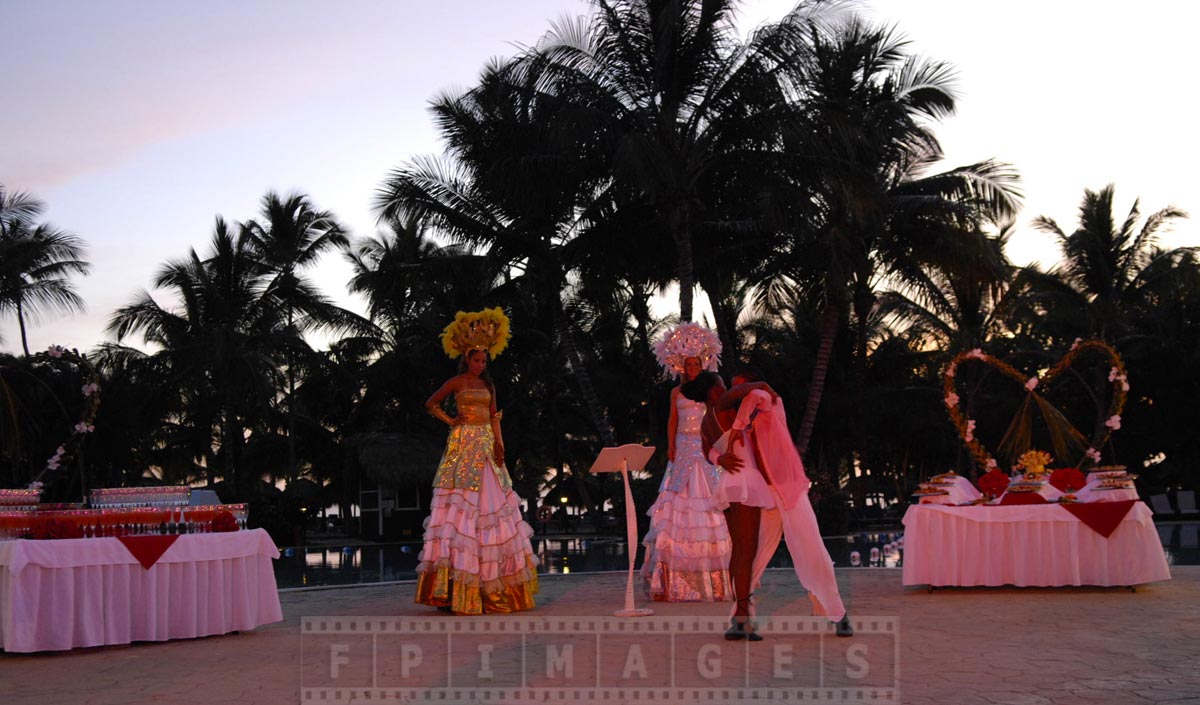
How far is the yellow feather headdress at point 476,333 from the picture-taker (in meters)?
9.73

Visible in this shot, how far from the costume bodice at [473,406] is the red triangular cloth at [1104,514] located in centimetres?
528

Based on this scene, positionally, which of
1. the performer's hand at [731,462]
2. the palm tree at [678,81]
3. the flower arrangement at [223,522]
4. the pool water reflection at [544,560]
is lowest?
the pool water reflection at [544,560]

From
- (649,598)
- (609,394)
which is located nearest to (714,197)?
(649,598)

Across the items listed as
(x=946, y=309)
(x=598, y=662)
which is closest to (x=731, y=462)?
(x=598, y=662)

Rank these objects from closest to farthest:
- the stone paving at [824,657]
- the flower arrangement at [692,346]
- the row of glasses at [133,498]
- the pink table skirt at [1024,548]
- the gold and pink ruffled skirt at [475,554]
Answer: the stone paving at [824,657] < the row of glasses at [133,498] < the gold and pink ruffled skirt at [475,554] < the pink table skirt at [1024,548] < the flower arrangement at [692,346]

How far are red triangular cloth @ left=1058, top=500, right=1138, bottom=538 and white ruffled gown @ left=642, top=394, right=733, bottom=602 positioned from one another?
3.18 m

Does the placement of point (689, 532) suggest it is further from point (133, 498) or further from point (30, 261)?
point (30, 261)

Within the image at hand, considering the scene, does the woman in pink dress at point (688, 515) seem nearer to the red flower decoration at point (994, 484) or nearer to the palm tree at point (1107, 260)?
the red flower decoration at point (994, 484)

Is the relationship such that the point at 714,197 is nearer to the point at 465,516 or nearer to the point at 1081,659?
the point at 465,516

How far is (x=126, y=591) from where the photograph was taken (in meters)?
7.67

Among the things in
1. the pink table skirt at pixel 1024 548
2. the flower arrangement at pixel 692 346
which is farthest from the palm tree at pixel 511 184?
the pink table skirt at pixel 1024 548

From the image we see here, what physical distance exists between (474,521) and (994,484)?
499 cm

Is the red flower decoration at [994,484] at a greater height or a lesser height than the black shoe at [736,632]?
greater

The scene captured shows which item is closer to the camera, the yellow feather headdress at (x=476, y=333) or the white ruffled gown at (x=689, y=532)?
the yellow feather headdress at (x=476, y=333)
